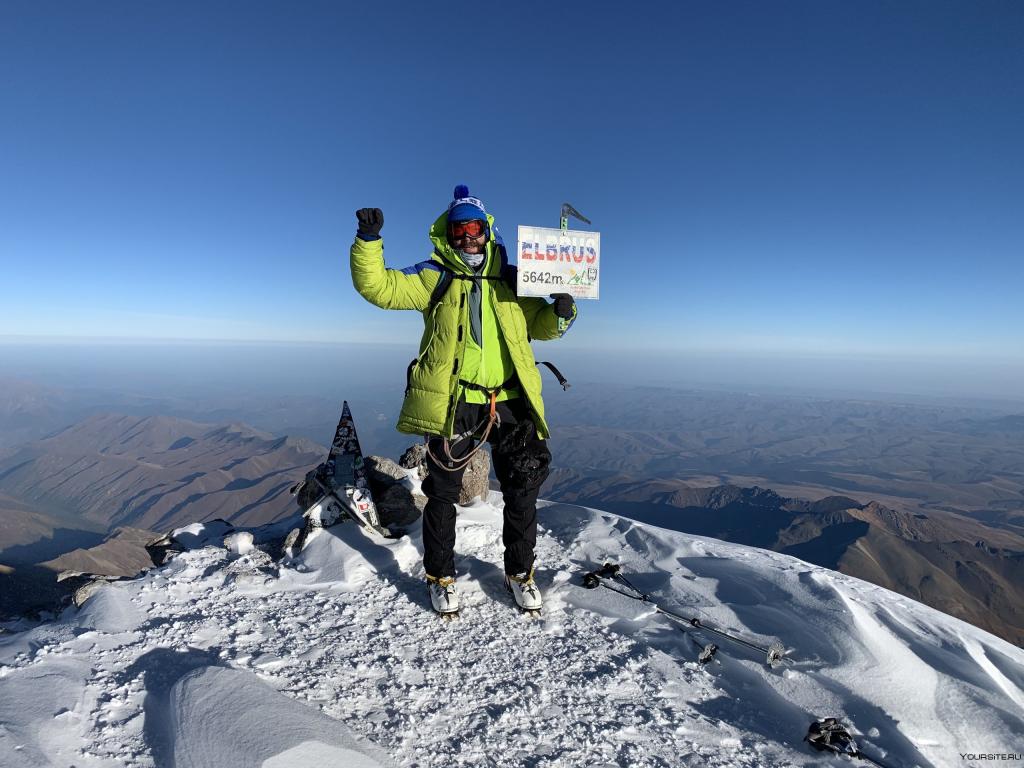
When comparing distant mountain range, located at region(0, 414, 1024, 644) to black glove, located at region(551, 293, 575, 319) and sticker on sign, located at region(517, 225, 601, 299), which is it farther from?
black glove, located at region(551, 293, 575, 319)

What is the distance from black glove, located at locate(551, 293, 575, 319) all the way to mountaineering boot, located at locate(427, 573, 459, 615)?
3.24 meters

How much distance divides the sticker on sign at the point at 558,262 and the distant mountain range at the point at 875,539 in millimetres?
77696

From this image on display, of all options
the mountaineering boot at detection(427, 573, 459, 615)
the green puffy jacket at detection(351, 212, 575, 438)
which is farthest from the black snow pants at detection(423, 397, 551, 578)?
the green puffy jacket at detection(351, 212, 575, 438)

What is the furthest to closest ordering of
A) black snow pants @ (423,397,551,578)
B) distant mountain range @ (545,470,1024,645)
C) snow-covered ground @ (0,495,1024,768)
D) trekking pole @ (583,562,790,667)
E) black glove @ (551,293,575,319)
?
distant mountain range @ (545,470,1024,645) < black snow pants @ (423,397,551,578) < black glove @ (551,293,575,319) < trekking pole @ (583,562,790,667) < snow-covered ground @ (0,495,1024,768)

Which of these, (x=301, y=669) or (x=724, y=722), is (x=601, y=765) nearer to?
(x=724, y=722)

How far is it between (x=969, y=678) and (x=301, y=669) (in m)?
5.84

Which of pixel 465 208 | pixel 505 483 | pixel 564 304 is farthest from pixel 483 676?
pixel 465 208

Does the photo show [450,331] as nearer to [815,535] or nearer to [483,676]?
[483,676]

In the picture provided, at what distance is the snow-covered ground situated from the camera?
3.08 metres

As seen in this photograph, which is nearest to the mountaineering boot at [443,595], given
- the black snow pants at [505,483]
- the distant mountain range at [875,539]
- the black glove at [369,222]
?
the black snow pants at [505,483]

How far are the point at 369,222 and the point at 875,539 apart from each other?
145 meters

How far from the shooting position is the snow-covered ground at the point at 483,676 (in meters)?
3.08

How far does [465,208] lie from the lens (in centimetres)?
506

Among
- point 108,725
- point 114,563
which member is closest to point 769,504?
point 114,563
